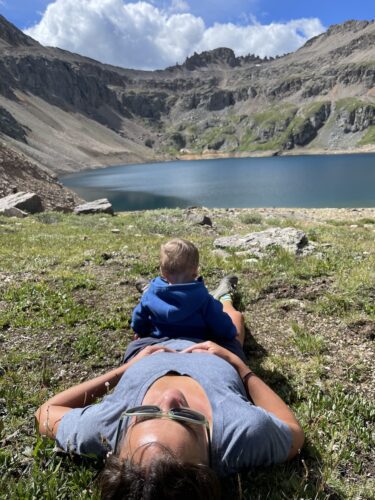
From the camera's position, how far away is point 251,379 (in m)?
4.61

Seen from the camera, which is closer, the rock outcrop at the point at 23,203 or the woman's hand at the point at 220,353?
the woman's hand at the point at 220,353

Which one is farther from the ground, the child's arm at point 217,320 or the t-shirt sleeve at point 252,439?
the child's arm at point 217,320

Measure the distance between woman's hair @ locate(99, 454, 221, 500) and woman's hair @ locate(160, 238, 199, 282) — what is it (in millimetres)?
3070

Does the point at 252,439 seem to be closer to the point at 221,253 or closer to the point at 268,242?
the point at 221,253

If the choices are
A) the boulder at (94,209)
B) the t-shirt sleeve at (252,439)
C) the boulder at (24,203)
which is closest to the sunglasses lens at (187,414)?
the t-shirt sleeve at (252,439)

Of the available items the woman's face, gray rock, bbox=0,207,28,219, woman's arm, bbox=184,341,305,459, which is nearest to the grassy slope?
woman's arm, bbox=184,341,305,459

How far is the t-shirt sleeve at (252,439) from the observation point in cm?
356

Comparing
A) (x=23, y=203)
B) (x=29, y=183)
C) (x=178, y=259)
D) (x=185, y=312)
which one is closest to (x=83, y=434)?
(x=185, y=312)

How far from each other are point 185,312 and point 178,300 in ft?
0.63

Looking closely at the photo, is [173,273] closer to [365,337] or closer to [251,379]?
[251,379]

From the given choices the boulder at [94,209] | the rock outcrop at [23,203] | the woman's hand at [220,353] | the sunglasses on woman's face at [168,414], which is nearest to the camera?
the sunglasses on woman's face at [168,414]

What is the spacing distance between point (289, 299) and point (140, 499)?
6866 mm

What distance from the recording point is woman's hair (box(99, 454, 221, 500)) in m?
2.65

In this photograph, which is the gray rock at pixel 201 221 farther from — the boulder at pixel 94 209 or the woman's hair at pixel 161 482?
the woman's hair at pixel 161 482
